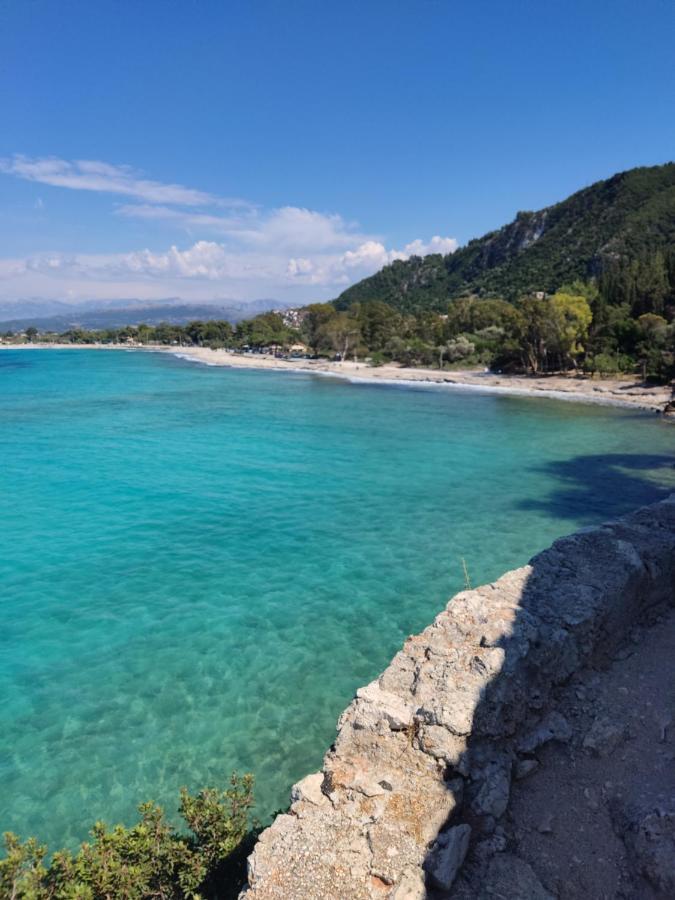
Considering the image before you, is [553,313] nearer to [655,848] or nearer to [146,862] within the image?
[655,848]

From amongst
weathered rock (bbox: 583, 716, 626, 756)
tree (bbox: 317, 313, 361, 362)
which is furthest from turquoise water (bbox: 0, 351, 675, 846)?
tree (bbox: 317, 313, 361, 362)

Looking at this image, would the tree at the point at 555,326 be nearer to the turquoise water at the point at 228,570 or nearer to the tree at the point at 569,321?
the tree at the point at 569,321

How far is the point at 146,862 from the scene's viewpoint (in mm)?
5270

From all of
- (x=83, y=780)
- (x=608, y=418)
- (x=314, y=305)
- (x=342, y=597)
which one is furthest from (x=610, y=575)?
(x=314, y=305)

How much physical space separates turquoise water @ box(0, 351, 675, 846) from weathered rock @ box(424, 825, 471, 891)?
380 centimetres

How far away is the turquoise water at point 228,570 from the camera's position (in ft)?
30.2

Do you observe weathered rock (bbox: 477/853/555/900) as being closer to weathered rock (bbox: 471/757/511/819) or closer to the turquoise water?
weathered rock (bbox: 471/757/511/819)

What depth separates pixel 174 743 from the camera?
30.7 ft

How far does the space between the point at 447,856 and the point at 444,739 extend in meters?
1.30

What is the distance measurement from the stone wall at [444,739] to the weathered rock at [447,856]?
1cm

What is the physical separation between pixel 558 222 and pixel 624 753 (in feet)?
664

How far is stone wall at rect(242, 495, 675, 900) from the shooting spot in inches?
203

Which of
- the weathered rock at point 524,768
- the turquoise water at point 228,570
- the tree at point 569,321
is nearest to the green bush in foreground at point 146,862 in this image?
the turquoise water at point 228,570

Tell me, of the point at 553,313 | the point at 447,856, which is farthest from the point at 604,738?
the point at 553,313
